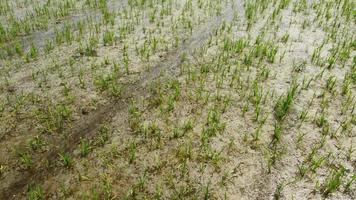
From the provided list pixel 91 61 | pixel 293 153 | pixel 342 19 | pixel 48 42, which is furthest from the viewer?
pixel 342 19

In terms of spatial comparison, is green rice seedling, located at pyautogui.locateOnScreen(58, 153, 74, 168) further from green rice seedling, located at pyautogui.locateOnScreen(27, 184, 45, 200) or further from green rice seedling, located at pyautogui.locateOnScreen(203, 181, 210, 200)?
green rice seedling, located at pyautogui.locateOnScreen(203, 181, 210, 200)

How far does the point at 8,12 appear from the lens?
7547 mm

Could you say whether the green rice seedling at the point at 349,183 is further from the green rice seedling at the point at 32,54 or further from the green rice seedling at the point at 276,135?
the green rice seedling at the point at 32,54

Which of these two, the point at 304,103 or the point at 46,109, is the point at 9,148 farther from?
the point at 304,103

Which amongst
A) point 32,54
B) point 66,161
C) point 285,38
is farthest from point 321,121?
point 32,54

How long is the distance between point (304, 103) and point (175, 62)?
2.13 meters

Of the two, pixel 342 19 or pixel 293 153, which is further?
pixel 342 19

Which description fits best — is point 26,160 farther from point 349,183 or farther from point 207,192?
point 349,183

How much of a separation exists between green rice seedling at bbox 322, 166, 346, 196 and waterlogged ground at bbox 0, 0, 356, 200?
14mm

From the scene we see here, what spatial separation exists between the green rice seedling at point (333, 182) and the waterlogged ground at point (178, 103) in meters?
0.01

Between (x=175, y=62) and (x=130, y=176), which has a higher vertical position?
(x=175, y=62)

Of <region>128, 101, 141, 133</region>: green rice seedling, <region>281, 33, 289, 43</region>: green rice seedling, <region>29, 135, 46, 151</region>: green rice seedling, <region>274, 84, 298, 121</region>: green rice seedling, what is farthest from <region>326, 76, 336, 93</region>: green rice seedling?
<region>29, 135, 46, 151</region>: green rice seedling

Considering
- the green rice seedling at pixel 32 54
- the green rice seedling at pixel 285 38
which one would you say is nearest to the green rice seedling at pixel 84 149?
the green rice seedling at pixel 32 54

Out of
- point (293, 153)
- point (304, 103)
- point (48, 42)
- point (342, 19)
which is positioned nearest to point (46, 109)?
point (48, 42)
